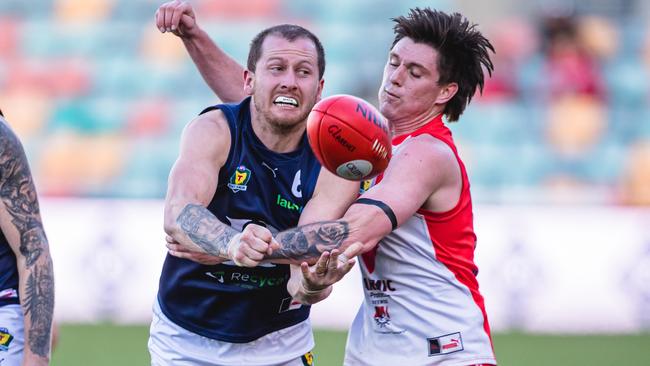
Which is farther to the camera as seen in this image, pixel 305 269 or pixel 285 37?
pixel 285 37

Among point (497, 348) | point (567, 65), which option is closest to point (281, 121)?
point (497, 348)

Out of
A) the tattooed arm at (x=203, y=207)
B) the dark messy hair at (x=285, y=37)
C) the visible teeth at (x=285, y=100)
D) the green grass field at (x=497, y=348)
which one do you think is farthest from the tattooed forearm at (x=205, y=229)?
the green grass field at (x=497, y=348)

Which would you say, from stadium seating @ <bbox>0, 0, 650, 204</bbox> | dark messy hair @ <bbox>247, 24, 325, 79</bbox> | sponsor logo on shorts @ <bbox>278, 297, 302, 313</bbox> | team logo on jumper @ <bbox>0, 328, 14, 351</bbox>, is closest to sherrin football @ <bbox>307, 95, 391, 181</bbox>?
dark messy hair @ <bbox>247, 24, 325, 79</bbox>

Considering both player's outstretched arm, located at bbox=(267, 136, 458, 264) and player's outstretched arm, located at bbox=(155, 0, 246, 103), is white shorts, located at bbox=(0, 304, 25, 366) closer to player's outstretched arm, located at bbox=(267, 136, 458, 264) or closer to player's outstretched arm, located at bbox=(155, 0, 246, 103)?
player's outstretched arm, located at bbox=(267, 136, 458, 264)

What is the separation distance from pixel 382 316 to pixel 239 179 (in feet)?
3.02

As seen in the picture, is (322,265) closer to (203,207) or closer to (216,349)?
(203,207)

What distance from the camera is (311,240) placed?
4582mm

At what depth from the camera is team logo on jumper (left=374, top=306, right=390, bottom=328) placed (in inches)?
196

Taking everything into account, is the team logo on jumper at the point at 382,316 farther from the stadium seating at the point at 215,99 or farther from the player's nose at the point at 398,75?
the stadium seating at the point at 215,99

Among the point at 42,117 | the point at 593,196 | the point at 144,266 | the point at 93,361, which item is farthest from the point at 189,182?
the point at 42,117

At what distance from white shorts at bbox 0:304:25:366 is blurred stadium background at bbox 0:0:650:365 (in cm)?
551

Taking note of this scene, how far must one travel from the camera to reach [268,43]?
509cm

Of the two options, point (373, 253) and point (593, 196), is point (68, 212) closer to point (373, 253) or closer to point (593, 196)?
point (593, 196)

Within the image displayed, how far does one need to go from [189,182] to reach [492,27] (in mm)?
12167
